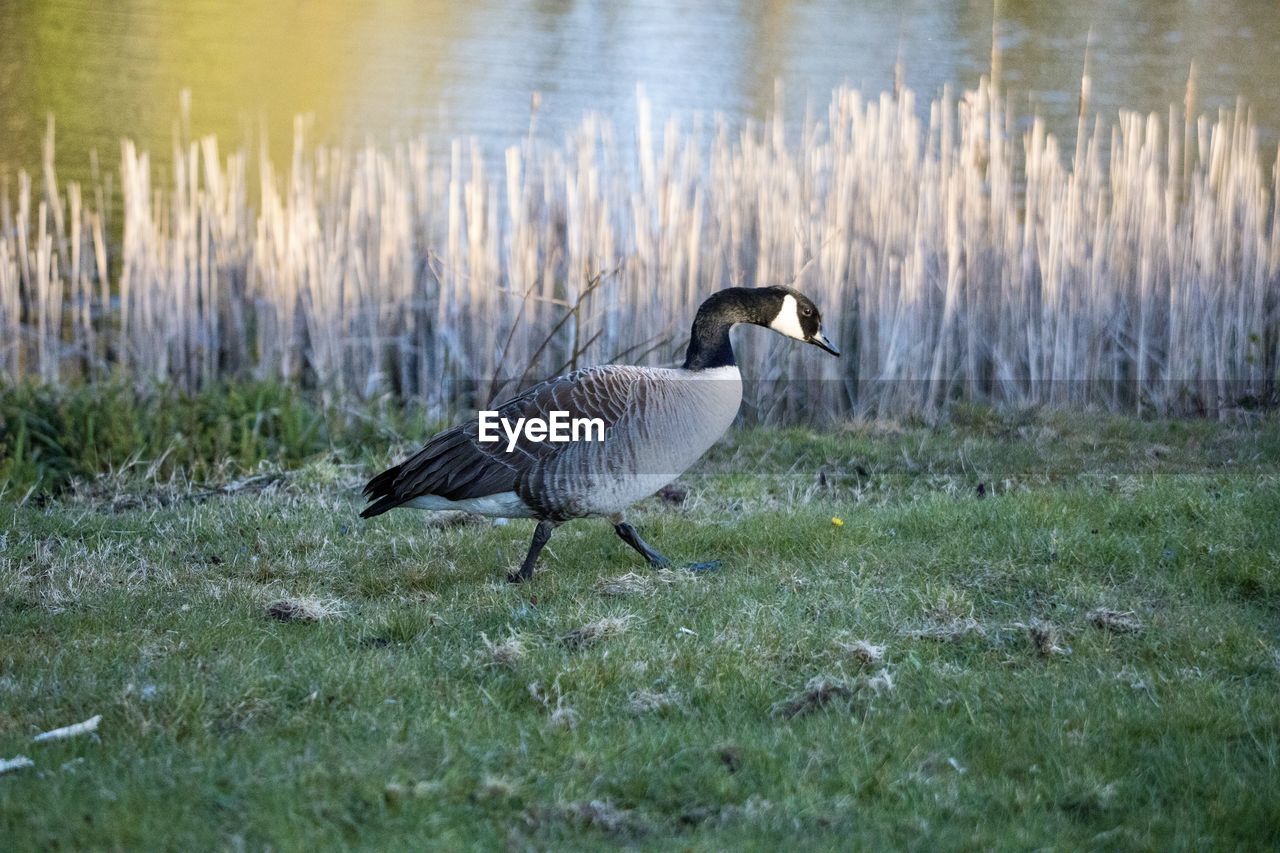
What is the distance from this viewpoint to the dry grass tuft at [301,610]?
17.5 feet

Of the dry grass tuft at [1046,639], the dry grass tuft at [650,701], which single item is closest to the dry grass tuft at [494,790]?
the dry grass tuft at [650,701]

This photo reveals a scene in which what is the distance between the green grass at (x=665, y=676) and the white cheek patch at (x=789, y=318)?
1.01m

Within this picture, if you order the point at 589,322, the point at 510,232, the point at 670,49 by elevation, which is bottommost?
the point at 589,322

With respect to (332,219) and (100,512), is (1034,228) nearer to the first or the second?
(332,219)

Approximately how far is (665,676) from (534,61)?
1594cm

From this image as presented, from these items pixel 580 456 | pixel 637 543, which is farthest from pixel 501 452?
pixel 637 543

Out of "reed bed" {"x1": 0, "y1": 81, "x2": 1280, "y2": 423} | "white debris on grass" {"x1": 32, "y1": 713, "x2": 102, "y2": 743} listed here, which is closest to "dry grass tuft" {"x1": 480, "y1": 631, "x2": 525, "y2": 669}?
"white debris on grass" {"x1": 32, "y1": 713, "x2": 102, "y2": 743}

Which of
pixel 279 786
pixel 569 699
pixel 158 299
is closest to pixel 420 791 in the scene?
pixel 279 786

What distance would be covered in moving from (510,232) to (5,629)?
500cm

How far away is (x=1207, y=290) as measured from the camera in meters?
9.38

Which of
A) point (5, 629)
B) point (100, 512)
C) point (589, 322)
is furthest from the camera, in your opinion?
point (589, 322)

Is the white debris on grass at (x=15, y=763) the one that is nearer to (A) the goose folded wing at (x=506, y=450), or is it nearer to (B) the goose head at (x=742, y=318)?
(A) the goose folded wing at (x=506, y=450)

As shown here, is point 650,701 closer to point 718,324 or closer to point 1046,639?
point 1046,639

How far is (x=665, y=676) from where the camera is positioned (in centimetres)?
473
